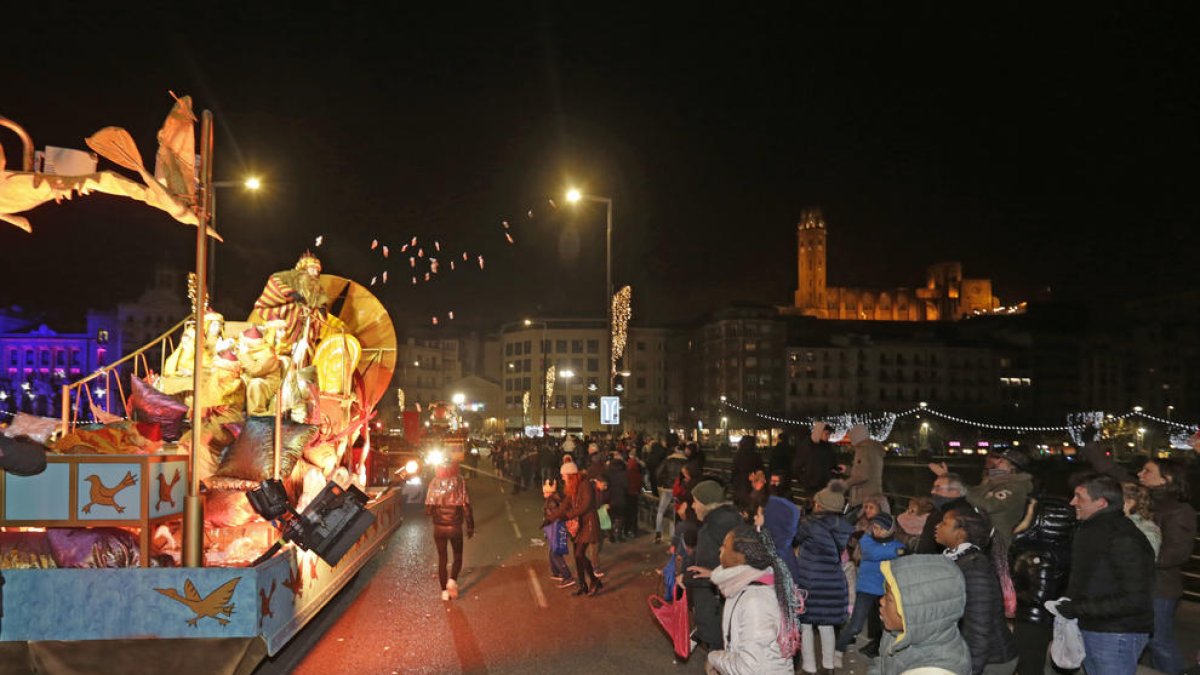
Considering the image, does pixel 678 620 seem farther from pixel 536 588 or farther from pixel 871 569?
pixel 536 588

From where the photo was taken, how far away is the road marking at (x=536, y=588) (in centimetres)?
1263

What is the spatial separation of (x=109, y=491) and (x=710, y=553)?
4620 millimetres

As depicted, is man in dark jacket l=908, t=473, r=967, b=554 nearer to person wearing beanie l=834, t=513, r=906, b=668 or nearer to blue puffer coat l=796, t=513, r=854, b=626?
person wearing beanie l=834, t=513, r=906, b=668

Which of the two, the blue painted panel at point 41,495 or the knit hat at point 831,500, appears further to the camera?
the knit hat at point 831,500

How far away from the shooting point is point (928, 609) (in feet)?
14.9

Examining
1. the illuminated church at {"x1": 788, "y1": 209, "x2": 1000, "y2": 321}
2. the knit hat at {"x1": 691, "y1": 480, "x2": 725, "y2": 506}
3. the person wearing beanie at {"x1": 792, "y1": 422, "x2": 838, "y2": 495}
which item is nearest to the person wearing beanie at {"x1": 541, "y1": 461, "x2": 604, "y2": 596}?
the person wearing beanie at {"x1": 792, "y1": 422, "x2": 838, "y2": 495}

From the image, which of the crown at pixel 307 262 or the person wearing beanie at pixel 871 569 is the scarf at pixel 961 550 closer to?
the person wearing beanie at pixel 871 569

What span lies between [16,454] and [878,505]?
258 inches

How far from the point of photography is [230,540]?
36.5ft

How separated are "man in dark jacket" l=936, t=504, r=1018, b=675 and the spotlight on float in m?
5.36

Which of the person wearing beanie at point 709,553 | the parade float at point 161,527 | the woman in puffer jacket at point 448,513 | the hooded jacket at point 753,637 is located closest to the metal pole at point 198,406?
the parade float at point 161,527

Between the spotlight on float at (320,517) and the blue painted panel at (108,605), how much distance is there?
1.55m

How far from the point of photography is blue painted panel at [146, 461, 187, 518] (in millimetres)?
7883

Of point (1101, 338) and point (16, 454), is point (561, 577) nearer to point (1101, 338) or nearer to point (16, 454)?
point (16, 454)
